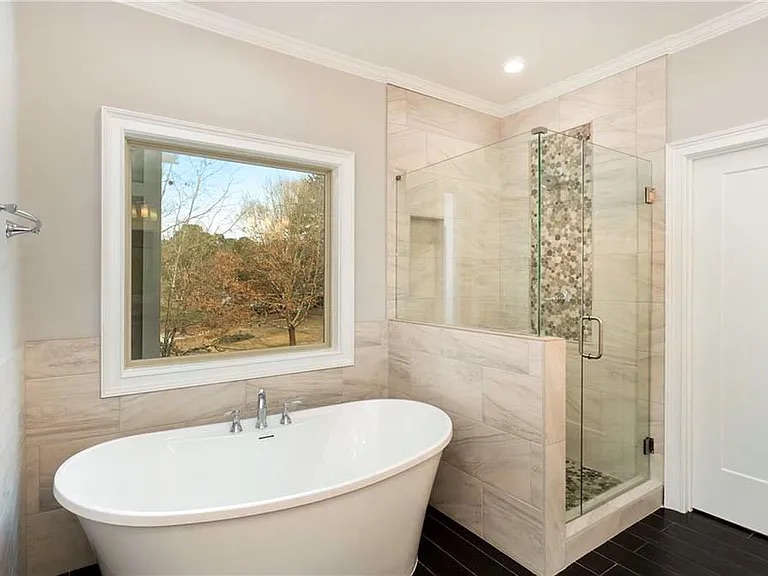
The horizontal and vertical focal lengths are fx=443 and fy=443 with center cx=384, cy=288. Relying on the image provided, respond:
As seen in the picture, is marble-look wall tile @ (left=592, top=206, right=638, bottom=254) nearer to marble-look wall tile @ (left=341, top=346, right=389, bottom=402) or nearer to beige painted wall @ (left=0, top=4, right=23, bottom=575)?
marble-look wall tile @ (left=341, top=346, right=389, bottom=402)

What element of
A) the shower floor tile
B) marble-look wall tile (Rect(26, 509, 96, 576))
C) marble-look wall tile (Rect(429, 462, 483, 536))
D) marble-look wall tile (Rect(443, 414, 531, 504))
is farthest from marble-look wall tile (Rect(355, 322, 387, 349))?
marble-look wall tile (Rect(26, 509, 96, 576))

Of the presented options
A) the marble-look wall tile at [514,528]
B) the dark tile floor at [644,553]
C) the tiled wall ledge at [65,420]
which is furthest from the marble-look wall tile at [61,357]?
the marble-look wall tile at [514,528]

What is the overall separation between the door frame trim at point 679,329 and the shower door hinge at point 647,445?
10cm

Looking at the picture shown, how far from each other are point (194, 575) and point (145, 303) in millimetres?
1395

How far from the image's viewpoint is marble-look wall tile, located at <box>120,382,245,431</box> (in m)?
2.20

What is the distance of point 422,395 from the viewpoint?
272cm

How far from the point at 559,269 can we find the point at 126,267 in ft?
7.61

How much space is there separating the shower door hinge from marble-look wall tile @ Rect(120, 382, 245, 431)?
2409mm

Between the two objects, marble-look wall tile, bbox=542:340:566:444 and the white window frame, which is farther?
the white window frame

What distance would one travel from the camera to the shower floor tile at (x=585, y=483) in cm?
228

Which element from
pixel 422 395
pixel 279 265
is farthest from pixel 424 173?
pixel 422 395

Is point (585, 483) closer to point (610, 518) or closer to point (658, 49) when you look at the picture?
point (610, 518)

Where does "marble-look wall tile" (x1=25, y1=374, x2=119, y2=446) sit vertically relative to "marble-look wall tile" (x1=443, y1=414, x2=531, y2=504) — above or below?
above

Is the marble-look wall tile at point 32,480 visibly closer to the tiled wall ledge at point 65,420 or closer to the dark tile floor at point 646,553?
the tiled wall ledge at point 65,420
